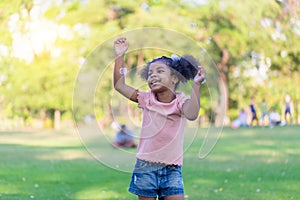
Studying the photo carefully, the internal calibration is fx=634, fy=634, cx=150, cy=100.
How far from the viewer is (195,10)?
111ft

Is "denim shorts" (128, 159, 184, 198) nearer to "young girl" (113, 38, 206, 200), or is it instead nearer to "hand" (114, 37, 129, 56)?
"young girl" (113, 38, 206, 200)

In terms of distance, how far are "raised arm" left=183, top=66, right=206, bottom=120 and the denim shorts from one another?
41cm

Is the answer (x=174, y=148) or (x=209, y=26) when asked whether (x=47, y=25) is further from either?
(x=174, y=148)

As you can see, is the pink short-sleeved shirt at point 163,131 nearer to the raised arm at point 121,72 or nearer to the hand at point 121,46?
the raised arm at point 121,72

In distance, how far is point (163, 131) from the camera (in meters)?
4.32

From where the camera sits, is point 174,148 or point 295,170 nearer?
point 174,148

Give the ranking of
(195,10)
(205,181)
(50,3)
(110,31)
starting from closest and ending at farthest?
(205,181) < (110,31) < (195,10) < (50,3)

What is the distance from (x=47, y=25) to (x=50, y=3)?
1285 millimetres

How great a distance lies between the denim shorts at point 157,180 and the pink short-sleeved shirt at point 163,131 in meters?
0.05

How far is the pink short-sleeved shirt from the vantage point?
430 cm

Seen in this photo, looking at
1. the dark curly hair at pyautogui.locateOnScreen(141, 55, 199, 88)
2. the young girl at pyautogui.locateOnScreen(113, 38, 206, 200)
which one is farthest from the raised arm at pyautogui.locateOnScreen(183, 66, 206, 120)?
the dark curly hair at pyautogui.locateOnScreen(141, 55, 199, 88)

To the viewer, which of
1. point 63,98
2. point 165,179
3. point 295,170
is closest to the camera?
point 165,179

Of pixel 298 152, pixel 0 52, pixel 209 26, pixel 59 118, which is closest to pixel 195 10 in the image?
pixel 209 26

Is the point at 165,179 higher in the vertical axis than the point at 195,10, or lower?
lower
